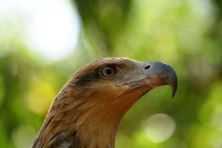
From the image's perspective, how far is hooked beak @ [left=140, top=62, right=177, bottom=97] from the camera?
19.8ft

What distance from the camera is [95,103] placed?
624 cm

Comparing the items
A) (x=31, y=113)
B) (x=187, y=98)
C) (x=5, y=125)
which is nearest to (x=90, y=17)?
(x=5, y=125)

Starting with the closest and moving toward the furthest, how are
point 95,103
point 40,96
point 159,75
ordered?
point 159,75, point 95,103, point 40,96

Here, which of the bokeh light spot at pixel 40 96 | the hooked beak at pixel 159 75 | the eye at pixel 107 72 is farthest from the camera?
the bokeh light spot at pixel 40 96

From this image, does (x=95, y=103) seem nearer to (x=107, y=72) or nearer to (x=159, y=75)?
(x=107, y=72)

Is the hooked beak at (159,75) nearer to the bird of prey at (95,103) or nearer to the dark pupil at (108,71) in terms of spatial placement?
the bird of prey at (95,103)

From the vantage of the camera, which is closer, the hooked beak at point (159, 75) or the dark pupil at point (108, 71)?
the hooked beak at point (159, 75)

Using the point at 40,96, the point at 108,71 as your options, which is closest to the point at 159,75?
the point at 108,71

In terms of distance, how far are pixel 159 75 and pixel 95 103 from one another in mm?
496

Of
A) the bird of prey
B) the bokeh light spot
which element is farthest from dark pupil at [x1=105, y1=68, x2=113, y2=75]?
the bokeh light spot

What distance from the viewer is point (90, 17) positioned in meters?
7.39

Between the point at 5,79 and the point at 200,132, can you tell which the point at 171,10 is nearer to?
the point at 200,132

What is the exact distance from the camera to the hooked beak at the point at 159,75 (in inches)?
237

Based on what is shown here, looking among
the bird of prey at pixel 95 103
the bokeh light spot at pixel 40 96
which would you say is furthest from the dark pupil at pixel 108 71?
the bokeh light spot at pixel 40 96
